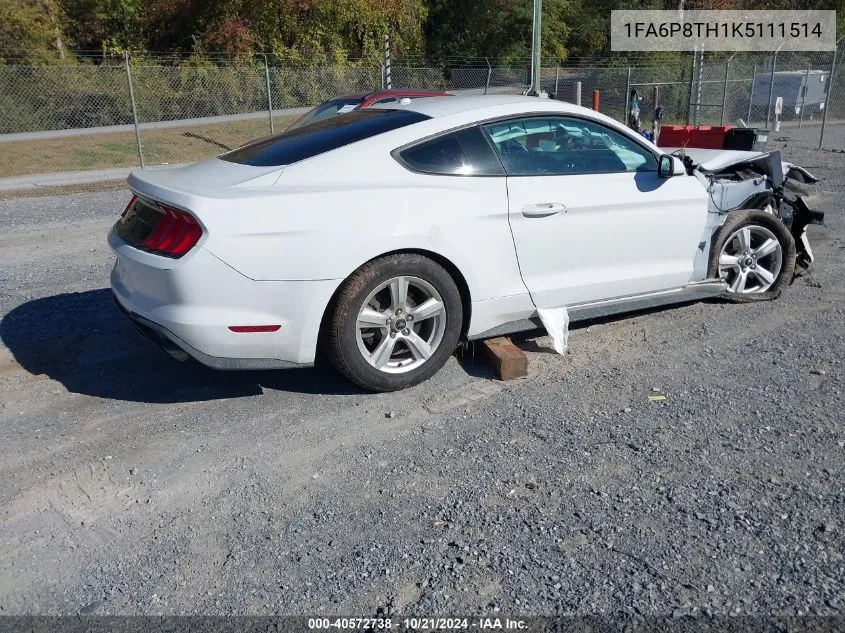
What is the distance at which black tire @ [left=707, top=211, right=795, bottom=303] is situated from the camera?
18.4ft

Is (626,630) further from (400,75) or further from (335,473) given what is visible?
(400,75)

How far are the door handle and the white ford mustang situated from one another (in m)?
0.01

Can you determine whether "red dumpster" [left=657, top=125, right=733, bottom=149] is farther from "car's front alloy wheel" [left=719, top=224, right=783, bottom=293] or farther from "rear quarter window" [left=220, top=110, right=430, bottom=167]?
"rear quarter window" [left=220, top=110, right=430, bottom=167]

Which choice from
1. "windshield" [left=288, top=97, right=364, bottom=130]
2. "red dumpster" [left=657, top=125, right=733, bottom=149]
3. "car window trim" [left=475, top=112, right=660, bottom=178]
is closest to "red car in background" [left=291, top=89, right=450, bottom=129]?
"windshield" [left=288, top=97, right=364, bottom=130]

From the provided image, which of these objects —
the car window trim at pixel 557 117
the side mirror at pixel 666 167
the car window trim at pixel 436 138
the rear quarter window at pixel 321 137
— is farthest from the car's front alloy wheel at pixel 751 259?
the rear quarter window at pixel 321 137

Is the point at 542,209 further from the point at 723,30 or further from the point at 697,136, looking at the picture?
the point at 723,30

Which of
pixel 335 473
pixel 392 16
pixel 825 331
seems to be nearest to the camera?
pixel 335 473

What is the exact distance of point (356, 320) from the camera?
169 inches

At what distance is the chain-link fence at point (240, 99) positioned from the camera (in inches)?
792

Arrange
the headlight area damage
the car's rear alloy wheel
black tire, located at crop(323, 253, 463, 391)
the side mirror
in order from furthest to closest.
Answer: the headlight area damage < the side mirror < the car's rear alloy wheel < black tire, located at crop(323, 253, 463, 391)

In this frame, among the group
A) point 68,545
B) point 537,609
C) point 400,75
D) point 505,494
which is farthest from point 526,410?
point 400,75

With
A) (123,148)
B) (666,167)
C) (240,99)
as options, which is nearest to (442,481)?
(666,167)

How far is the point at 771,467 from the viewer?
12.0 feet

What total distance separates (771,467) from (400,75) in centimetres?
2575
